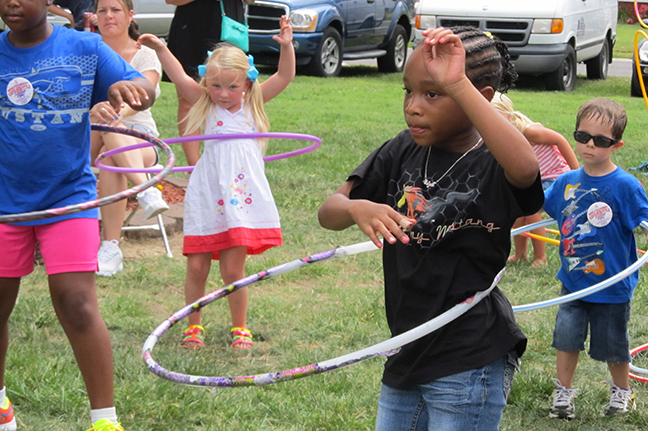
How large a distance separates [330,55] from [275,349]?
11367 mm

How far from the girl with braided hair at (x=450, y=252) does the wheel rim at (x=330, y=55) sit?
1258cm

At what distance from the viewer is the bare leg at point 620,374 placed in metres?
3.92

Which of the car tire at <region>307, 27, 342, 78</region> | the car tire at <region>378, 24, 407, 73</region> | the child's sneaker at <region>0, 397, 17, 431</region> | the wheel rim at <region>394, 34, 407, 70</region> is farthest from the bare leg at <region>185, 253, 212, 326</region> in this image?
the wheel rim at <region>394, 34, 407, 70</region>

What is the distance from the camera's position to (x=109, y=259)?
5703 mm

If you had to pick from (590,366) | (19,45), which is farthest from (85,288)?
(590,366)

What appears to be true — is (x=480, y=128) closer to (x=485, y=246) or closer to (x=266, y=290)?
(x=485, y=246)

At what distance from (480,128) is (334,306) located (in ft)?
10.2

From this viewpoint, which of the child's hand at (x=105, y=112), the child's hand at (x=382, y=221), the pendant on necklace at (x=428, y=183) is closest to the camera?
the child's hand at (x=382, y=221)

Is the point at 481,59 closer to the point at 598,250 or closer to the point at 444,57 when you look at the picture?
the point at 444,57

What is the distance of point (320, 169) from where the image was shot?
28.1ft

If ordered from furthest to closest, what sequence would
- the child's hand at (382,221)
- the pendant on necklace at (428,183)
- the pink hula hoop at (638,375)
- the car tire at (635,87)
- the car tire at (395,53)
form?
1. the car tire at (395,53)
2. the car tire at (635,87)
3. the pink hula hoop at (638,375)
4. the pendant on necklace at (428,183)
5. the child's hand at (382,221)

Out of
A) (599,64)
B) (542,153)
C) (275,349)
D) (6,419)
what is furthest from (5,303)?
(599,64)

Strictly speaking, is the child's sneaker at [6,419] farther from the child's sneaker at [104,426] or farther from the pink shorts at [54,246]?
the pink shorts at [54,246]

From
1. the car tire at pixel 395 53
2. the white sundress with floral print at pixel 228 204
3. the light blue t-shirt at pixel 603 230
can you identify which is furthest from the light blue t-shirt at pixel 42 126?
the car tire at pixel 395 53
